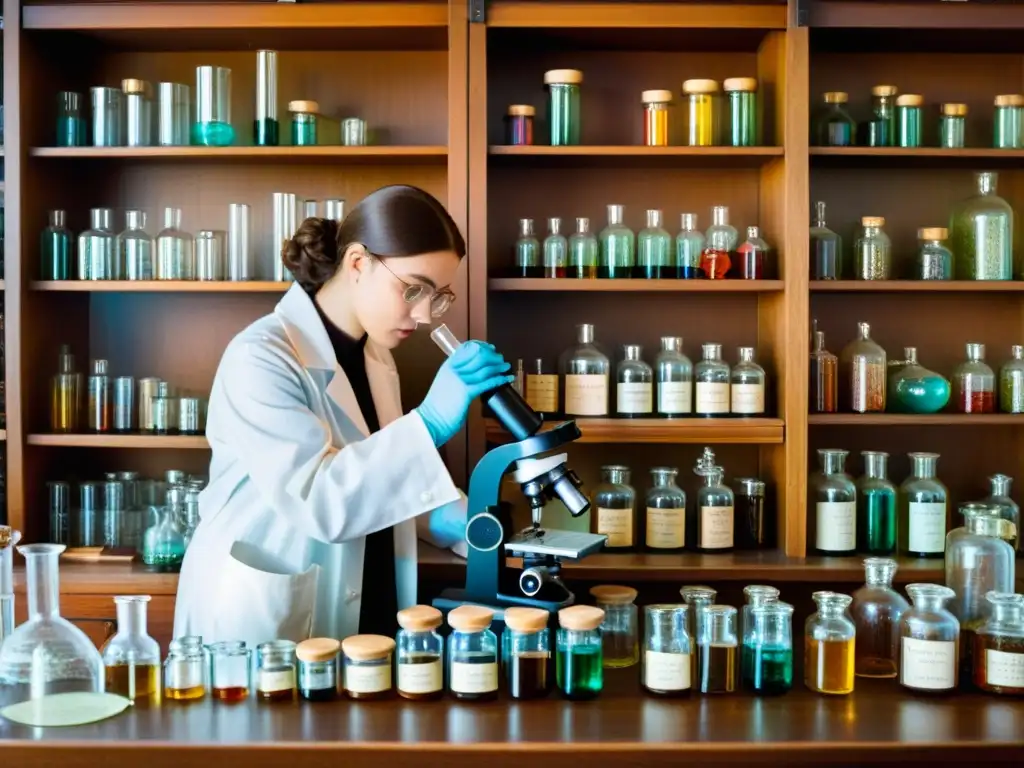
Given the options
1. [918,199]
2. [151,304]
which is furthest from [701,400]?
[151,304]

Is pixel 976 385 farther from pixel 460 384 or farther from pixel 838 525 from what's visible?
pixel 460 384

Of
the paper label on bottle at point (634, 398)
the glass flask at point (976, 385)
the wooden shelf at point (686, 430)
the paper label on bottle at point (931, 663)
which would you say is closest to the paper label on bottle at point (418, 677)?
the paper label on bottle at point (931, 663)

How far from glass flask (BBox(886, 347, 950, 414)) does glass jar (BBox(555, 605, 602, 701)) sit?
1.54 metres

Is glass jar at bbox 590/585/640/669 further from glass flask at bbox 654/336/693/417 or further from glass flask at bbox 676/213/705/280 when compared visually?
glass flask at bbox 676/213/705/280

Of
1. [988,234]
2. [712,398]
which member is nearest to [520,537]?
[712,398]

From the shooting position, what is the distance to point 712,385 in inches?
108

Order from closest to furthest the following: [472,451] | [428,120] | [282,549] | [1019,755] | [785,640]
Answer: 1. [1019,755]
2. [785,640]
3. [282,549]
4. [472,451]
5. [428,120]

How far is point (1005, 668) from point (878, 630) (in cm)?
17

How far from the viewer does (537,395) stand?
2.75 meters

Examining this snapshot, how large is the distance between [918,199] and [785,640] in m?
1.81

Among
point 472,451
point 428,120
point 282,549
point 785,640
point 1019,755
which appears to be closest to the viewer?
point 1019,755

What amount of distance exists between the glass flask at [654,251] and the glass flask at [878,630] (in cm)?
125

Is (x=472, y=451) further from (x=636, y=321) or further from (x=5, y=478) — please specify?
(x=5, y=478)

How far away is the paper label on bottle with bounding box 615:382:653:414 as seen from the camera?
2729 millimetres
